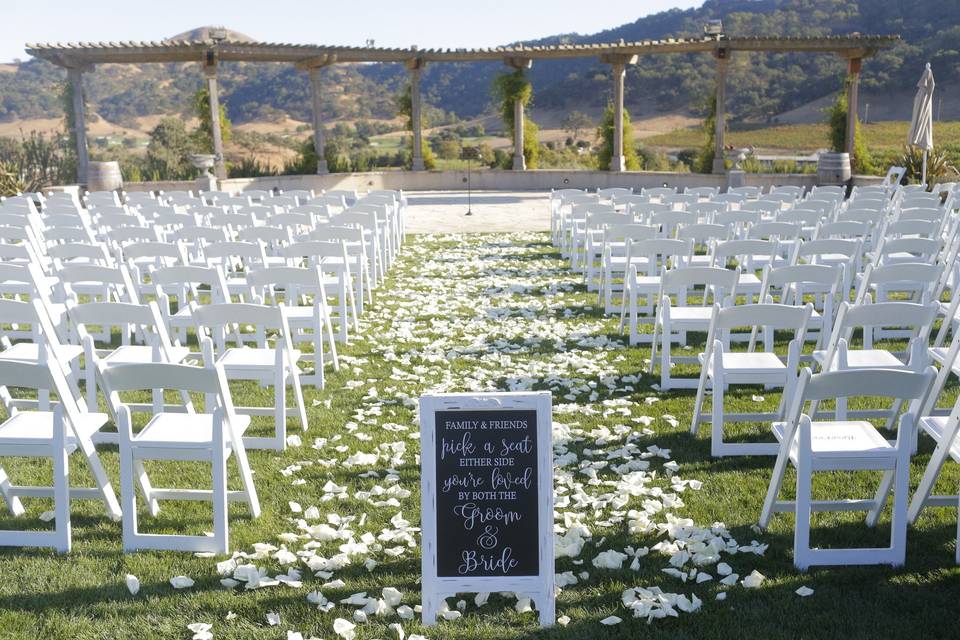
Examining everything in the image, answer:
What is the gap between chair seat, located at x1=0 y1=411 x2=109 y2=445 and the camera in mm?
3684

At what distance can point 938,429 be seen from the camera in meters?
3.70

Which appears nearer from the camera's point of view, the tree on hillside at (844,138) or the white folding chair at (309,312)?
the white folding chair at (309,312)

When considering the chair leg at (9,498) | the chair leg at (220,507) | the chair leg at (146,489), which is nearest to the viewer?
the chair leg at (220,507)

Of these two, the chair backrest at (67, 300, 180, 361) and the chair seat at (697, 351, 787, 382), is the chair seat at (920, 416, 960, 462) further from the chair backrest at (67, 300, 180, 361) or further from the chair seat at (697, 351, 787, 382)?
the chair backrest at (67, 300, 180, 361)

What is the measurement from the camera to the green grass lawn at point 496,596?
3.10m

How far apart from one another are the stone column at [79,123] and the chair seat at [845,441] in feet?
63.9

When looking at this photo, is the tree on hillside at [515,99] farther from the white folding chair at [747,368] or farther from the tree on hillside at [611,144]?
the white folding chair at [747,368]

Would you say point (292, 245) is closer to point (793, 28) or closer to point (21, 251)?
point (21, 251)

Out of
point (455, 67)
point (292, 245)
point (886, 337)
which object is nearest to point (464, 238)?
point (292, 245)

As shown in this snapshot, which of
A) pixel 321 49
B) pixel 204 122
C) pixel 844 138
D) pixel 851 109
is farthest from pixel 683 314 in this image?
pixel 321 49

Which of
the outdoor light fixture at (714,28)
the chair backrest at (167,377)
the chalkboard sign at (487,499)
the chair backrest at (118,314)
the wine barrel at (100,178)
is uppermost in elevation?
the outdoor light fixture at (714,28)

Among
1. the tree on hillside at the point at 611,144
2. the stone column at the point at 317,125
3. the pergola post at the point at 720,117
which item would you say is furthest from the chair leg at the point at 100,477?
the tree on hillside at the point at 611,144

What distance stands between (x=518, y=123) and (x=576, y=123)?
28.6 meters

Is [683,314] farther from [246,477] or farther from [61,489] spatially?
[61,489]
